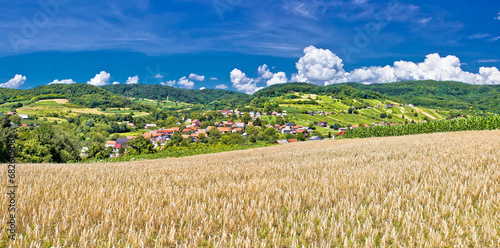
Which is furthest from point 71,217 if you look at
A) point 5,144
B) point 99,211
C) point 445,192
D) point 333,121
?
point 333,121

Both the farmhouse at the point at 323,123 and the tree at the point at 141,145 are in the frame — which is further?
the farmhouse at the point at 323,123

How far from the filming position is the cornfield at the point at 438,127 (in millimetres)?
39562

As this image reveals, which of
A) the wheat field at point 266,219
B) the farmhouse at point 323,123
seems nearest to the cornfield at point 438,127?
the wheat field at point 266,219

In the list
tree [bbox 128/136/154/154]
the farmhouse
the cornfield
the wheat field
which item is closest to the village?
the farmhouse

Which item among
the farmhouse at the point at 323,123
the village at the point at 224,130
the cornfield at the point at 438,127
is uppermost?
the cornfield at the point at 438,127

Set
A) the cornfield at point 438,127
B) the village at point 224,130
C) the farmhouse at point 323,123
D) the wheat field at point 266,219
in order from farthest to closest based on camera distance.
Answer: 1. the farmhouse at point 323,123
2. the village at point 224,130
3. the cornfield at point 438,127
4. the wheat field at point 266,219

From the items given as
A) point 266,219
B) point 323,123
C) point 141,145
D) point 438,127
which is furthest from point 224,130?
point 266,219

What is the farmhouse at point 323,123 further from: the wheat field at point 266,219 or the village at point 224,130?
the wheat field at point 266,219

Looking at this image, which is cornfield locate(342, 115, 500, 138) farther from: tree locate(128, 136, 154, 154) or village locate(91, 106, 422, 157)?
tree locate(128, 136, 154, 154)

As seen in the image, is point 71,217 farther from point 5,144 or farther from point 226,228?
point 5,144

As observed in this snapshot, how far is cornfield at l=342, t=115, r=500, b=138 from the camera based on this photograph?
39562 millimetres

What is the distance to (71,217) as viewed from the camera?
2732 mm

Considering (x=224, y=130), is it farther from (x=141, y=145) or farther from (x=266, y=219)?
(x=266, y=219)

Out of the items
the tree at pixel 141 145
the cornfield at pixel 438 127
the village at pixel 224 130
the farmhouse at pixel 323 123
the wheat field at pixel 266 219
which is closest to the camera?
the wheat field at pixel 266 219
